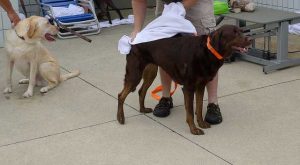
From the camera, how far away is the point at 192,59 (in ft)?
12.8

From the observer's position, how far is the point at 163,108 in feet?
14.9

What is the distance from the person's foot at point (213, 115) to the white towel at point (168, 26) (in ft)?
2.33

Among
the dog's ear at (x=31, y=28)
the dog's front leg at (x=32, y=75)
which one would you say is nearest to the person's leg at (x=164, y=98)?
the dog's ear at (x=31, y=28)

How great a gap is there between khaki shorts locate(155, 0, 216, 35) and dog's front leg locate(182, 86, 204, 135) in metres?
0.62

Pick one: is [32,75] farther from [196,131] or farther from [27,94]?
[196,131]

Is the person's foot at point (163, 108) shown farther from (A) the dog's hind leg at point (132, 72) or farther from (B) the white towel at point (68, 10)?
(B) the white towel at point (68, 10)

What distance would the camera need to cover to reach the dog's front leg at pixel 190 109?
402cm

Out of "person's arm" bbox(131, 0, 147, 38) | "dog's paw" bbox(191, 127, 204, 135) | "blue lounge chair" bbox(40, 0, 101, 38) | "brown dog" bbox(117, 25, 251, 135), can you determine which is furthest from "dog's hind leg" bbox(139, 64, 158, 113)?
"blue lounge chair" bbox(40, 0, 101, 38)

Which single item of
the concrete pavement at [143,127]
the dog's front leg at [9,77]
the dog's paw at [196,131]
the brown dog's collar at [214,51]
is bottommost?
the concrete pavement at [143,127]

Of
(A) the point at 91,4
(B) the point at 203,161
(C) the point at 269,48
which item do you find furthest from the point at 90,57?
(B) the point at 203,161

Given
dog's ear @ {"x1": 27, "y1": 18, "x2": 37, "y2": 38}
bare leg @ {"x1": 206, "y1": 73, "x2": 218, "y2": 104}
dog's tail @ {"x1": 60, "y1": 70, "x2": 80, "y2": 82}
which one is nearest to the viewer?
bare leg @ {"x1": 206, "y1": 73, "x2": 218, "y2": 104}

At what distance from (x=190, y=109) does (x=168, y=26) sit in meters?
0.73

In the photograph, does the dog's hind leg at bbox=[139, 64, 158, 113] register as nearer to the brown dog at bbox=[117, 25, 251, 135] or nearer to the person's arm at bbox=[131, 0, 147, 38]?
the brown dog at bbox=[117, 25, 251, 135]

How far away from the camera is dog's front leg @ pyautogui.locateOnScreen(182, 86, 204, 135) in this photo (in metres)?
4.02
